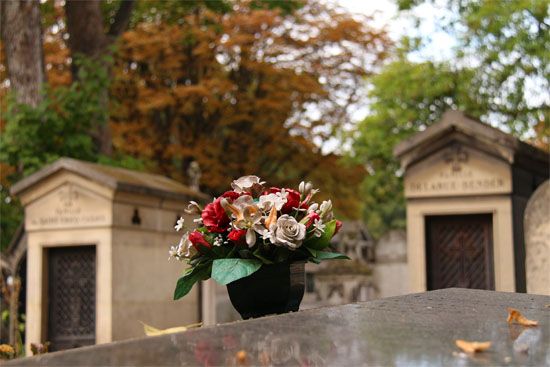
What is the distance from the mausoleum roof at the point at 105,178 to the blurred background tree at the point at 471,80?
8.26 m

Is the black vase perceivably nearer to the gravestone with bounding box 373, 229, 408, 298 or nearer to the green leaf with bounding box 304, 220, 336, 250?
the green leaf with bounding box 304, 220, 336, 250

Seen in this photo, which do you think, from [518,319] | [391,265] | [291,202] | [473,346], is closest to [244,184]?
[291,202]

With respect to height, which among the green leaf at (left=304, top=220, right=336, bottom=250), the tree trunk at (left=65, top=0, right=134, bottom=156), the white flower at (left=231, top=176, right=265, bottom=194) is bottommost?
the green leaf at (left=304, top=220, right=336, bottom=250)

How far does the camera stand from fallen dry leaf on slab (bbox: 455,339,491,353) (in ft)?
7.79

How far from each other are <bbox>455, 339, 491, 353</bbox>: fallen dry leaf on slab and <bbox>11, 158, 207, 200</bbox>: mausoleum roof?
835 cm

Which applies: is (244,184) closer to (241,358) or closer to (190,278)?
(190,278)

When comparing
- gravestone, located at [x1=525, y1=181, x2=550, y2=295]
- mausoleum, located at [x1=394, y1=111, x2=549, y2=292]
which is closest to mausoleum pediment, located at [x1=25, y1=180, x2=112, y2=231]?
mausoleum, located at [x1=394, y1=111, x2=549, y2=292]

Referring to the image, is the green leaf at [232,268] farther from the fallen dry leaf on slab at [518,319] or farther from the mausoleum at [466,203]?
the mausoleum at [466,203]

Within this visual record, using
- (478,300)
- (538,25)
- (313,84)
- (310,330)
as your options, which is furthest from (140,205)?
(313,84)

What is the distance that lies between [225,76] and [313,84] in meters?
2.12

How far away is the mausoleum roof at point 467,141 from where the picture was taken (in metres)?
10.8

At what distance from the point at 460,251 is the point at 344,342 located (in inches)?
349

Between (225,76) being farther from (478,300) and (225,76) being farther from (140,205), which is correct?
(478,300)

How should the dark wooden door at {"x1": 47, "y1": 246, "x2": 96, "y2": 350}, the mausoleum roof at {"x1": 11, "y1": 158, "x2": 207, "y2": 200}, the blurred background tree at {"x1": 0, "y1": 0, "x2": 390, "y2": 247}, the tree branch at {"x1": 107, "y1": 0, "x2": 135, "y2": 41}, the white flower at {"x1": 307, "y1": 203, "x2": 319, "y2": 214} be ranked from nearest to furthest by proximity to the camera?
the white flower at {"x1": 307, "y1": 203, "x2": 319, "y2": 214}
the mausoleum roof at {"x1": 11, "y1": 158, "x2": 207, "y2": 200}
the dark wooden door at {"x1": 47, "y1": 246, "x2": 96, "y2": 350}
the tree branch at {"x1": 107, "y1": 0, "x2": 135, "y2": 41}
the blurred background tree at {"x1": 0, "y1": 0, "x2": 390, "y2": 247}
